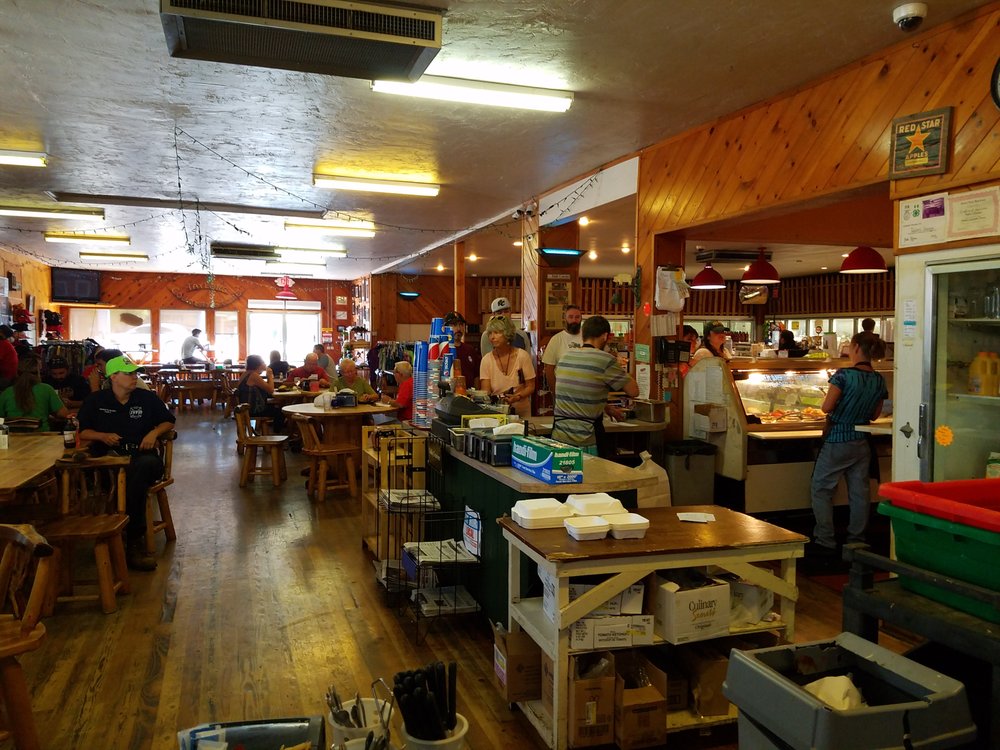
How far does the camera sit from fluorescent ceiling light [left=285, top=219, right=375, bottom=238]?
Answer: 33.4ft

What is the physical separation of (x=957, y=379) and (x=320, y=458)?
5.60m

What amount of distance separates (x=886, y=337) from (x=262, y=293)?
51.6 feet

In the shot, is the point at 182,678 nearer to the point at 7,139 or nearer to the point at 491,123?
the point at 491,123

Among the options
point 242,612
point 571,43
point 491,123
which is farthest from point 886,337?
point 242,612

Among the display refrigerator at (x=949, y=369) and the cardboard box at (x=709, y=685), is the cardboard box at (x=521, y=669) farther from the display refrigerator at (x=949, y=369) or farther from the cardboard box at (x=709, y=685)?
the display refrigerator at (x=949, y=369)

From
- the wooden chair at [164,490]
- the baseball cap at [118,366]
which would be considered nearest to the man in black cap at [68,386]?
the wooden chair at [164,490]

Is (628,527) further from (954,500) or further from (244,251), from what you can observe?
(244,251)

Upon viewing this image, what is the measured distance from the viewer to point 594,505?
3.17m

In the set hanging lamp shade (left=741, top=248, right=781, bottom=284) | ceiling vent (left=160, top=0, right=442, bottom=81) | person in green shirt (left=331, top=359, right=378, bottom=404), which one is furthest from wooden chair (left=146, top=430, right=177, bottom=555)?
hanging lamp shade (left=741, top=248, right=781, bottom=284)

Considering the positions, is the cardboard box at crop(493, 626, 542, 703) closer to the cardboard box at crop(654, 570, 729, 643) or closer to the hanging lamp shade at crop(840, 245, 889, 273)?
the cardboard box at crop(654, 570, 729, 643)

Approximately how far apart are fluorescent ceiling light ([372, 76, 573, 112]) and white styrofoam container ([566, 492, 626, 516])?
2882 mm

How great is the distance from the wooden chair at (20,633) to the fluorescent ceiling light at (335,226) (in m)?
7.78

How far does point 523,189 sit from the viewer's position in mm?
8156

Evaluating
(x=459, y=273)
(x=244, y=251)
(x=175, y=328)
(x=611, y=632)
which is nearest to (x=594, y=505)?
(x=611, y=632)
